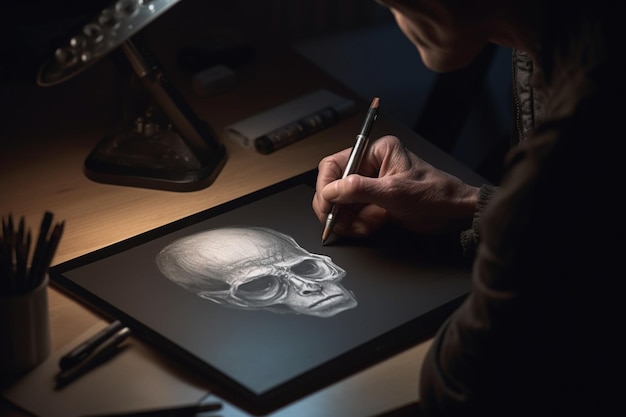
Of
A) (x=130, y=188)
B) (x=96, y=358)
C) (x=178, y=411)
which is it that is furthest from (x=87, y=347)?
(x=130, y=188)

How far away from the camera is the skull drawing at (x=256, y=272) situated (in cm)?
115

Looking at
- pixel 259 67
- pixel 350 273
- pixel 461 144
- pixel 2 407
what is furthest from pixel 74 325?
pixel 461 144

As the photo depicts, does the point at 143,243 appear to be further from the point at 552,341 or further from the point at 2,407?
the point at 552,341

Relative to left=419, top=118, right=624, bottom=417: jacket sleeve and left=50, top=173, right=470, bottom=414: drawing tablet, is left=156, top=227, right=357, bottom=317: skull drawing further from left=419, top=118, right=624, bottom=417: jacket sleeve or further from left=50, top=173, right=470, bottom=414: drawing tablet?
left=419, top=118, right=624, bottom=417: jacket sleeve

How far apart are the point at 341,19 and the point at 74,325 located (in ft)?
5.47

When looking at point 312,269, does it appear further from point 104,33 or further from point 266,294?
point 104,33

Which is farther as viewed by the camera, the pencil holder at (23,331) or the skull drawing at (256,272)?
the skull drawing at (256,272)

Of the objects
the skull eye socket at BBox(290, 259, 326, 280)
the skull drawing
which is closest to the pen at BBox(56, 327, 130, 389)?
the skull drawing

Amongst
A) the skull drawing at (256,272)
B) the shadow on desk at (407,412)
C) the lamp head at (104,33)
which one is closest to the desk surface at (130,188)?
the shadow on desk at (407,412)

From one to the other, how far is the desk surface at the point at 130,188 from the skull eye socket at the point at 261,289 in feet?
0.55

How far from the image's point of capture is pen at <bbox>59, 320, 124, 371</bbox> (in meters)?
1.06

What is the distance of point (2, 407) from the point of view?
1024 millimetres

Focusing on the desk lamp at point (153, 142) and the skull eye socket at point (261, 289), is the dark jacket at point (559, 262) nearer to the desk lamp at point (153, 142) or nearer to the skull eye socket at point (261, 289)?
the skull eye socket at point (261, 289)

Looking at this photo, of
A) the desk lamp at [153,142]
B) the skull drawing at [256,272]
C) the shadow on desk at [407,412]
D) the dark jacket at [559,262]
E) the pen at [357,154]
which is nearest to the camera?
the dark jacket at [559,262]
